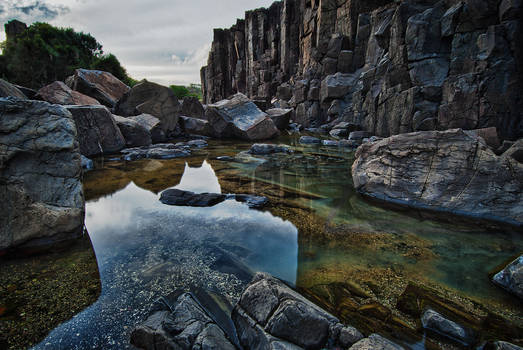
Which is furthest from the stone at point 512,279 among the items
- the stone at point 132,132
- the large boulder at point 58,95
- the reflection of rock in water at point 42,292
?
the large boulder at point 58,95

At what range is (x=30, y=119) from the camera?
3.26m

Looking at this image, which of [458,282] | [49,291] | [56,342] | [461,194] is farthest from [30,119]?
[461,194]

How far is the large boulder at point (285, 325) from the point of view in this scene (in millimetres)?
1581

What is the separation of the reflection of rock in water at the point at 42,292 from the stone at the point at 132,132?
783 cm

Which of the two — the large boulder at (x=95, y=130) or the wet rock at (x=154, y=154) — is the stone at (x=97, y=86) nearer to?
the large boulder at (x=95, y=130)

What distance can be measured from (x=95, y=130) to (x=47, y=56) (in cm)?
2313

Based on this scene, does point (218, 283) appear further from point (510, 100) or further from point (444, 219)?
point (510, 100)

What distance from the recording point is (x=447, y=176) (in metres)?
4.05

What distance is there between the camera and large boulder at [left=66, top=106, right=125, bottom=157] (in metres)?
8.13

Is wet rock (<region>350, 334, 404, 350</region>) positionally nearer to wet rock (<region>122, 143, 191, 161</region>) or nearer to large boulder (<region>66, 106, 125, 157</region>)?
wet rock (<region>122, 143, 191, 161</region>)

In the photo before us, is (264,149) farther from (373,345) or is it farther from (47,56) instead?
(47,56)

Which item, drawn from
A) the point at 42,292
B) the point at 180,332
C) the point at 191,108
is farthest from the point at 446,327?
the point at 191,108

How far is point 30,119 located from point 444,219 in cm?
559

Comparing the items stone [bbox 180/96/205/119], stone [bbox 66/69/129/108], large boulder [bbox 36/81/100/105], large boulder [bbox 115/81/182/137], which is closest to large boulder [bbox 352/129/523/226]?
large boulder [bbox 115/81/182/137]
